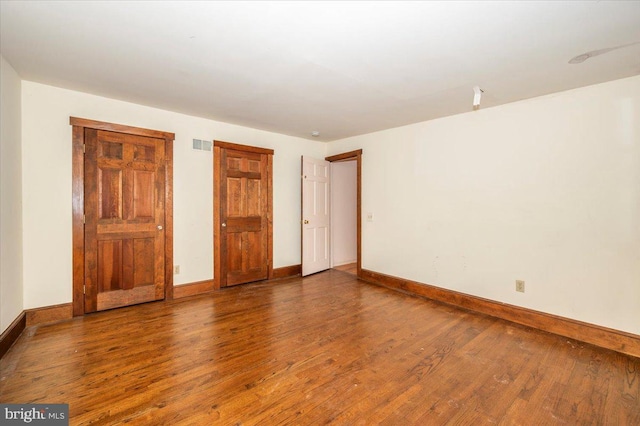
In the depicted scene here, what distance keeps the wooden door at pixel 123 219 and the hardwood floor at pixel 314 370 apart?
0.36 meters

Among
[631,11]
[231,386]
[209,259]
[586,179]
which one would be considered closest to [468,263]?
[586,179]

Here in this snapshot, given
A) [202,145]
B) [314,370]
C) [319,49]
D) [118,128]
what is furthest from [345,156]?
[314,370]

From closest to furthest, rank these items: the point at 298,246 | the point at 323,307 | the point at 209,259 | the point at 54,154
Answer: the point at 54,154 < the point at 323,307 < the point at 209,259 < the point at 298,246

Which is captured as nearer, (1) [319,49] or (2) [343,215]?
(1) [319,49]

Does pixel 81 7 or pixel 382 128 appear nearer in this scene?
pixel 81 7

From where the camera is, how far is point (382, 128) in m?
4.46

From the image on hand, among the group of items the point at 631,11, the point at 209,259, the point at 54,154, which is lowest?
the point at 209,259

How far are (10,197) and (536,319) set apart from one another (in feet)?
17.5

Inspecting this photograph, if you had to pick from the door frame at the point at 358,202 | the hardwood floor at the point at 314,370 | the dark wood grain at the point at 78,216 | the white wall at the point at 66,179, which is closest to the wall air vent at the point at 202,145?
the white wall at the point at 66,179

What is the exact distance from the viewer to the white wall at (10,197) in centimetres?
240

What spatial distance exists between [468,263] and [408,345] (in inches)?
63.0

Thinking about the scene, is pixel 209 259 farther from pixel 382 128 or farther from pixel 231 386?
pixel 382 128

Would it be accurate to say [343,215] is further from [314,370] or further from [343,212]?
[314,370]

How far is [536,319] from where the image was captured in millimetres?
2996
